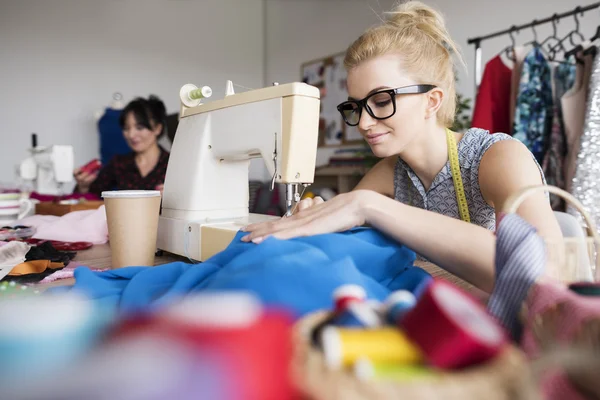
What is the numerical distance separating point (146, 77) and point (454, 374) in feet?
16.2

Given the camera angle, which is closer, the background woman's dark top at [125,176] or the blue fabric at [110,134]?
the background woman's dark top at [125,176]

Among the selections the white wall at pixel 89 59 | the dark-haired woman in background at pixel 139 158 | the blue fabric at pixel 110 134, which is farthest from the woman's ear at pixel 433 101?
the white wall at pixel 89 59

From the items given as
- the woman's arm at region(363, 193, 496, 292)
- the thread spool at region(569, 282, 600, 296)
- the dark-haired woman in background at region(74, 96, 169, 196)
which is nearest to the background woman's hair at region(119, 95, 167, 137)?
the dark-haired woman in background at region(74, 96, 169, 196)

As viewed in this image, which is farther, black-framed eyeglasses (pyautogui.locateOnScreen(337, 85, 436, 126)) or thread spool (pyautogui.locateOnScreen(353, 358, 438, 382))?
black-framed eyeglasses (pyautogui.locateOnScreen(337, 85, 436, 126))

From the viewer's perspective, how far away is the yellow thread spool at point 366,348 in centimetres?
30

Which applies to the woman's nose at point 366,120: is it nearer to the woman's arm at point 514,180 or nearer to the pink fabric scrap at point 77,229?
the woman's arm at point 514,180

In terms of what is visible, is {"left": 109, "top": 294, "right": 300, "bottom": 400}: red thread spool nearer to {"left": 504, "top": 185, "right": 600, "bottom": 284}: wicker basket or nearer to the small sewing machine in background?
{"left": 504, "top": 185, "right": 600, "bottom": 284}: wicker basket

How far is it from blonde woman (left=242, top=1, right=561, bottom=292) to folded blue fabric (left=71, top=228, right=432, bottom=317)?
0.20 ft

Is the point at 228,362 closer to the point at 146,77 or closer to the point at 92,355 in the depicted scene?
the point at 92,355

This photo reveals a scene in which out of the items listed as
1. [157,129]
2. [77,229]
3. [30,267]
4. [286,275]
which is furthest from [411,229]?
[157,129]

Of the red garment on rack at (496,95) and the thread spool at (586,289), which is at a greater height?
the red garment on rack at (496,95)

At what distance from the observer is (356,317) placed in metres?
0.35

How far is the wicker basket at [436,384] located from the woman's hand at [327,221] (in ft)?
1.72

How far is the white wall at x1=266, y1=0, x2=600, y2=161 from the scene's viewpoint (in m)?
2.96
